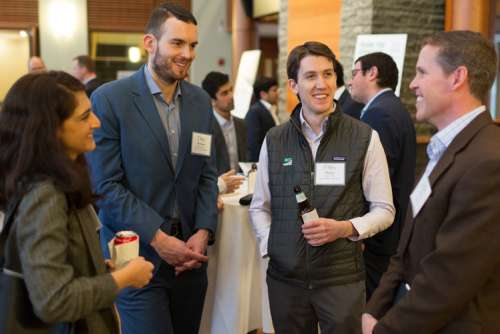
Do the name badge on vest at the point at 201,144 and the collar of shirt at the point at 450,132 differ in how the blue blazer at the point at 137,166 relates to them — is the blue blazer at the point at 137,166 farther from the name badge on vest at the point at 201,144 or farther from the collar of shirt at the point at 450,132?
the collar of shirt at the point at 450,132

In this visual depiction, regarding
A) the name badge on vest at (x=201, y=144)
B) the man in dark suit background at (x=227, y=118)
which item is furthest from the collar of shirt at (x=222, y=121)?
the name badge on vest at (x=201, y=144)

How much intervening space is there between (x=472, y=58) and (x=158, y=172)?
120 centimetres

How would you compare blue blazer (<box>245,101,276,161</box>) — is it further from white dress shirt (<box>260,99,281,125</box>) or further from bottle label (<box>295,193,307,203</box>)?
bottle label (<box>295,193,307,203</box>)

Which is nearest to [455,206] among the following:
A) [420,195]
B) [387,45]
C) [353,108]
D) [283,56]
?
[420,195]

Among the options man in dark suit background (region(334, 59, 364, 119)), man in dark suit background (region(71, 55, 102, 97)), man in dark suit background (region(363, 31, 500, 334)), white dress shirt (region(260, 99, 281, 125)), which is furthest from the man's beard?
man in dark suit background (region(71, 55, 102, 97))

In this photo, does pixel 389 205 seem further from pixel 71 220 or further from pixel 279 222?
pixel 71 220

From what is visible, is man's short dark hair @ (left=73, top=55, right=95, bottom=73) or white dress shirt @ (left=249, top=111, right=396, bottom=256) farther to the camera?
man's short dark hair @ (left=73, top=55, right=95, bottom=73)

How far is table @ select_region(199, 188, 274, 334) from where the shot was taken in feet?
8.95

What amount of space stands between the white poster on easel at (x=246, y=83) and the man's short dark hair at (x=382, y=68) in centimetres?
337

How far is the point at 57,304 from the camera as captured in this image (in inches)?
49.4

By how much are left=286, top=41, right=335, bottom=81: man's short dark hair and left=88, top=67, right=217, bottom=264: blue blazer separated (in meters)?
0.48

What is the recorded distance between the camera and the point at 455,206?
4.42 feet

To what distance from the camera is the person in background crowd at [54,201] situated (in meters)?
1.26

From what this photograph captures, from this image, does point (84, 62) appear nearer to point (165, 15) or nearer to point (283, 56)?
point (283, 56)
